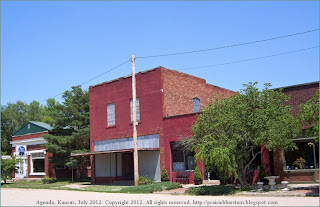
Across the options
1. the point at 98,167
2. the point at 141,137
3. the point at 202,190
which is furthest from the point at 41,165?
the point at 202,190

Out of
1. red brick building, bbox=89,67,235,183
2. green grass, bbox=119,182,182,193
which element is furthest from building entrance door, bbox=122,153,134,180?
green grass, bbox=119,182,182,193

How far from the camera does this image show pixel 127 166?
109 ft

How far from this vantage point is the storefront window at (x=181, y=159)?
2802 cm

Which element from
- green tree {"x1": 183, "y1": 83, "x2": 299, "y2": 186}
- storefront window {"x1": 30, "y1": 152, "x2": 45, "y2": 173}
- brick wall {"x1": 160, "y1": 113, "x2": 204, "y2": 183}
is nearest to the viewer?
green tree {"x1": 183, "y1": 83, "x2": 299, "y2": 186}

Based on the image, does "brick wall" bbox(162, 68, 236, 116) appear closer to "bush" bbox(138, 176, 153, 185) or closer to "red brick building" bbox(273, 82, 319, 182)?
"bush" bbox(138, 176, 153, 185)

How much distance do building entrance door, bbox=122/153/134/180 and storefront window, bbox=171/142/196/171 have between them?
222 inches

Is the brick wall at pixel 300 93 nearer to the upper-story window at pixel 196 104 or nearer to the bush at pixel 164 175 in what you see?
the upper-story window at pixel 196 104

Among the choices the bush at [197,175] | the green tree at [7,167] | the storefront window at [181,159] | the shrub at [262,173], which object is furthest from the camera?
the green tree at [7,167]

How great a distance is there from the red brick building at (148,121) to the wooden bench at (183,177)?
262mm

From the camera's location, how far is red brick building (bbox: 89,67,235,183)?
28.7 metres

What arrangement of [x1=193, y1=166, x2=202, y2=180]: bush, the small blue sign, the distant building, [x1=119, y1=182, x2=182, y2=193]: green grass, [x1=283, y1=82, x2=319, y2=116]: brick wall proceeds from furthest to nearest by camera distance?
the small blue sign < the distant building < [x1=193, y1=166, x2=202, y2=180]: bush < [x1=119, y1=182, x2=182, y2=193]: green grass < [x1=283, y1=82, x2=319, y2=116]: brick wall

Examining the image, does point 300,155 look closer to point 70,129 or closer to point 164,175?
point 164,175

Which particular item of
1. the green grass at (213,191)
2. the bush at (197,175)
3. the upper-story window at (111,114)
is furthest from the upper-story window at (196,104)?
the green grass at (213,191)

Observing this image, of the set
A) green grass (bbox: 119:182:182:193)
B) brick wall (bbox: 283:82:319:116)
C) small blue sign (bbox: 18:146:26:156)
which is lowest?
green grass (bbox: 119:182:182:193)
